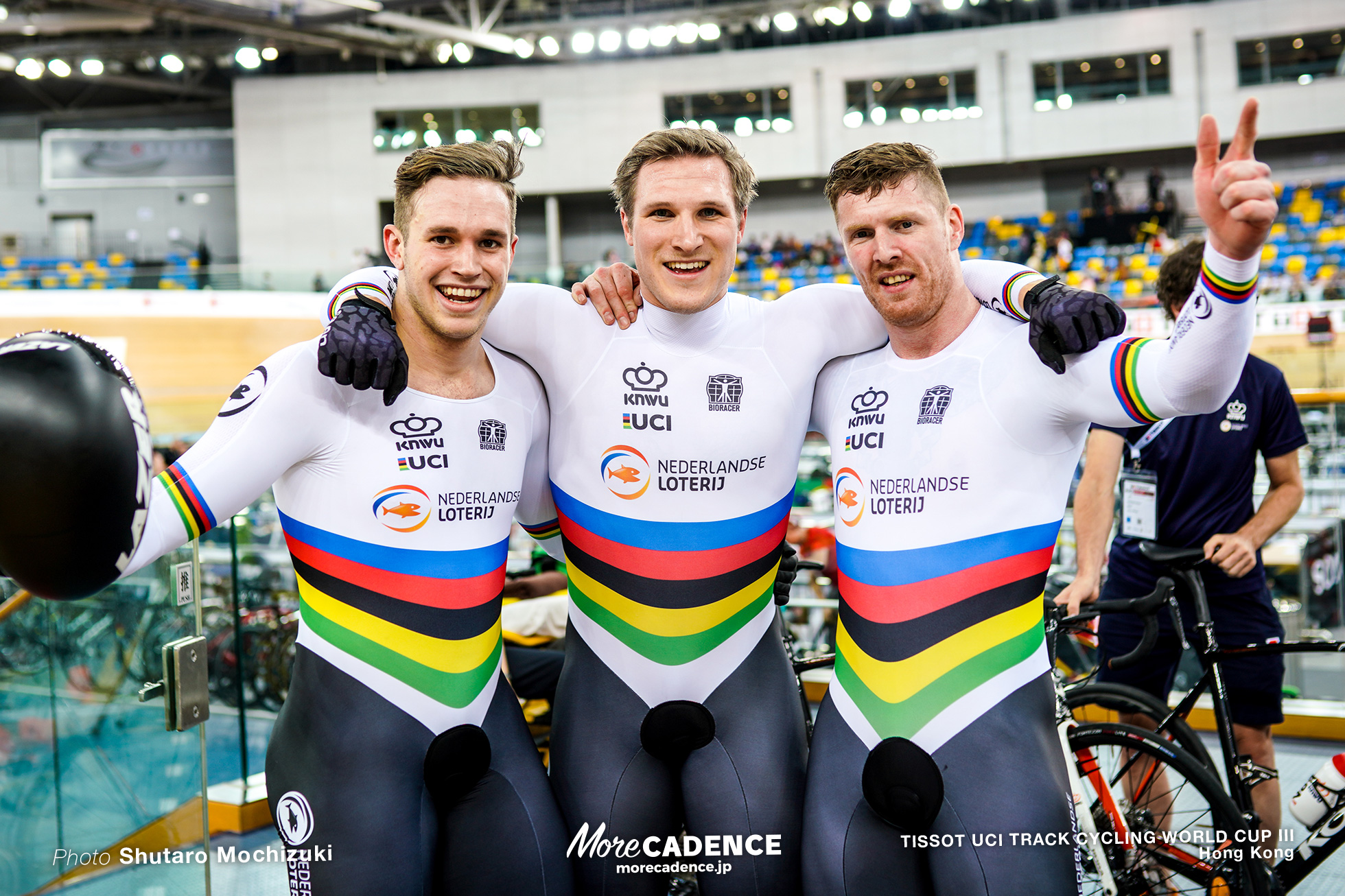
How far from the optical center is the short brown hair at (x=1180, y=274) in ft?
10.9

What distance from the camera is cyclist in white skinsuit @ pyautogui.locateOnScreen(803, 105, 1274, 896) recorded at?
207 cm

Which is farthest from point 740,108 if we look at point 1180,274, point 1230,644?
point 1230,644

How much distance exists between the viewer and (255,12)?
22266mm

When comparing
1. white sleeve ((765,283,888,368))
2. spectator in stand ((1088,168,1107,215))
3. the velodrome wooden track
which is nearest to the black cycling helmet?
white sleeve ((765,283,888,368))

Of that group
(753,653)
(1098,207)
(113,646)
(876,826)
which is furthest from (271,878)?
(1098,207)

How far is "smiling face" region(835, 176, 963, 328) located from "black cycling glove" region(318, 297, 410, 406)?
1030 mm

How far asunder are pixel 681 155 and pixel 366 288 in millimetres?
801

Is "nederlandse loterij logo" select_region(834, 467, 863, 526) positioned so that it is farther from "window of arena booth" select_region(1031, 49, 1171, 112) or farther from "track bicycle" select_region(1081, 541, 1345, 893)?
"window of arena booth" select_region(1031, 49, 1171, 112)

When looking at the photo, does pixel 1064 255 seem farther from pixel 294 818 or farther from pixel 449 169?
pixel 294 818

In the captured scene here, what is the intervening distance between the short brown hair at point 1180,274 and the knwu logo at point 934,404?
1.43 metres

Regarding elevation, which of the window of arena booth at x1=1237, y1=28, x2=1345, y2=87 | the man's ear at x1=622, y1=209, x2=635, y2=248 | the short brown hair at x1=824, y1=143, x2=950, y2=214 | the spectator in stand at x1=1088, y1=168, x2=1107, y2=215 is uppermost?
the window of arena booth at x1=1237, y1=28, x2=1345, y2=87

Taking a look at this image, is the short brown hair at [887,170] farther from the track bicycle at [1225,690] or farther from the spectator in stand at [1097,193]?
A: the spectator in stand at [1097,193]

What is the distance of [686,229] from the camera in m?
2.38

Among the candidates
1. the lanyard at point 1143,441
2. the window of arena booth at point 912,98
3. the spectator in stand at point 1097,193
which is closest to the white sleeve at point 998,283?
the lanyard at point 1143,441
